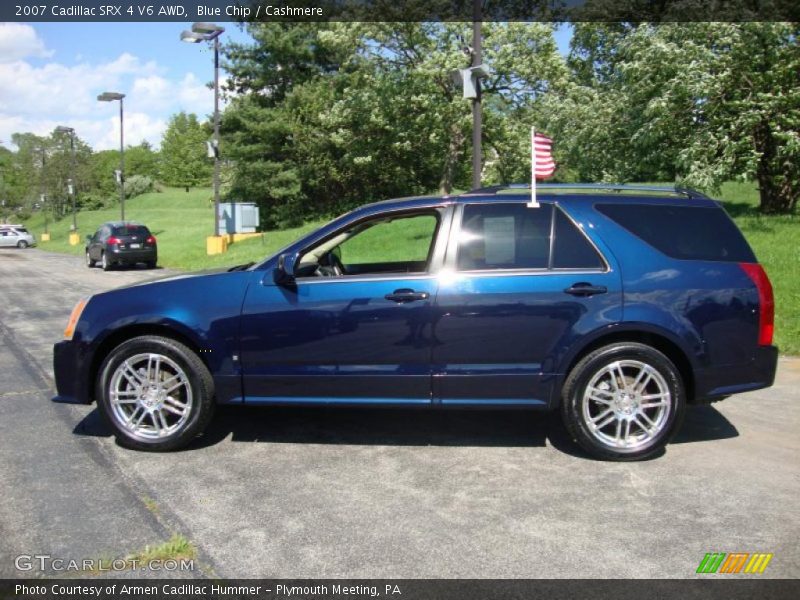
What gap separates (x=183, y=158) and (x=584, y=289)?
341 feet

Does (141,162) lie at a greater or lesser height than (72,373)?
greater

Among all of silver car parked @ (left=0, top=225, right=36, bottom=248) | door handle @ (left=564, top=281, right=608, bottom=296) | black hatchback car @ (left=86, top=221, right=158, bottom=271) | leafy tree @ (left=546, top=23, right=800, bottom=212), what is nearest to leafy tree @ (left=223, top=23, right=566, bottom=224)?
leafy tree @ (left=546, top=23, right=800, bottom=212)

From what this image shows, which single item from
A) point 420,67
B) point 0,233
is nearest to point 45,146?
point 0,233

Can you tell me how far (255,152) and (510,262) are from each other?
31.2m

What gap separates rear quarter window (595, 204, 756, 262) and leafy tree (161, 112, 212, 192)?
8751 cm

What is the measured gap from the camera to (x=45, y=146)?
218 ft

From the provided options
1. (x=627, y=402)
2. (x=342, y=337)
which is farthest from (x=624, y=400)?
(x=342, y=337)

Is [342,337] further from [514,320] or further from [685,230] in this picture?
[685,230]

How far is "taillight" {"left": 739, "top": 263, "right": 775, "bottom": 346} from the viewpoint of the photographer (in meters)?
4.47

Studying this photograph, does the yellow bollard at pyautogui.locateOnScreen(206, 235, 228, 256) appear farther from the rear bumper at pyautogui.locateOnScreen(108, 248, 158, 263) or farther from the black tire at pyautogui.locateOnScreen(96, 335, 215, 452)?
the black tire at pyautogui.locateOnScreen(96, 335, 215, 452)

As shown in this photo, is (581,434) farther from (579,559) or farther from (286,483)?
(286,483)

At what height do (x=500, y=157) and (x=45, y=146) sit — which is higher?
(x=45, y=146)

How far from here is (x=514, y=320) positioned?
4.41 m

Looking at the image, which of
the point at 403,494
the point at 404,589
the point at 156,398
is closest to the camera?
the point at 404,589
